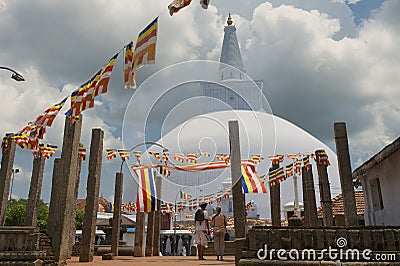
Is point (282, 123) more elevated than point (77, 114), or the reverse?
point (282, 123)

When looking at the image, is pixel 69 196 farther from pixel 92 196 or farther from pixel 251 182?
pixel 251 182

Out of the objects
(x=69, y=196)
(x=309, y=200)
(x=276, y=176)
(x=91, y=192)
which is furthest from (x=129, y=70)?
(x=309, y=200)

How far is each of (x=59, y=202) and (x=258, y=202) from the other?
29226 millimetres

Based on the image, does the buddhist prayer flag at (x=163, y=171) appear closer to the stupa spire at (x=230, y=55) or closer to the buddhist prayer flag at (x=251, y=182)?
the buddhist prayer flag at (x=251, y=182)

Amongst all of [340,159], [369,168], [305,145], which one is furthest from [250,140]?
[340,159]

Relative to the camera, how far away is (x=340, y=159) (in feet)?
30.2

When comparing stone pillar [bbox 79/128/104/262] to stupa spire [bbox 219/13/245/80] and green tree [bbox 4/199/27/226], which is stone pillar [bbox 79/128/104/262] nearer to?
green tree [bbox 4/199/27/226]

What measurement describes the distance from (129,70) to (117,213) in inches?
259

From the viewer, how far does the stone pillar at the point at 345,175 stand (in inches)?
352

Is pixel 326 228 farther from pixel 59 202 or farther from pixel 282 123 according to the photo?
pixel 282 123

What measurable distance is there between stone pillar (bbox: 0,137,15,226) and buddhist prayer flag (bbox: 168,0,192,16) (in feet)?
27.3

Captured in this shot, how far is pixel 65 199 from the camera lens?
24.9 feet

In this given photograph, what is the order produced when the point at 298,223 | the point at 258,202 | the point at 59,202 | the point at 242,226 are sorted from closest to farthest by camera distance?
the point at 298,223 < the point at 59,202 < the point at 242,226 < the point at 258,202

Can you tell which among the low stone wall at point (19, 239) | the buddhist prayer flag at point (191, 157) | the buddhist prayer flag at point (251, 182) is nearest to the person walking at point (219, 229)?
the buddhist prayer flag at point (251, 182)
